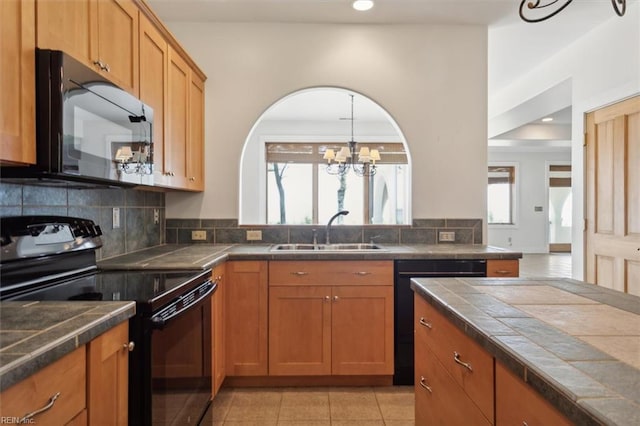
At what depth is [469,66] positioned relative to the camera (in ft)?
10.0

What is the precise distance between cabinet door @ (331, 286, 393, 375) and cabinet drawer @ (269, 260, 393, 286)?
6cm

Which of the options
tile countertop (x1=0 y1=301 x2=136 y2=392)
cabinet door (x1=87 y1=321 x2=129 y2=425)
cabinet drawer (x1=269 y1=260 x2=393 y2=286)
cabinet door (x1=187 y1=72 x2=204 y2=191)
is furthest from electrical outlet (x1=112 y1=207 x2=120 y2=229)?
cabinet door (x1=87 y1=321 x2=129 y2=425)

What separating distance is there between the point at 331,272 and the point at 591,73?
2974mm

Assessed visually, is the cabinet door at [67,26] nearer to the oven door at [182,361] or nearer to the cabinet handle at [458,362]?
the oven door at [182,361]

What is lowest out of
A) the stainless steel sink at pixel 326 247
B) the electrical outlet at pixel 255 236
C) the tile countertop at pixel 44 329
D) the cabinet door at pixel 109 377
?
the cabinet door at pixel 109 377

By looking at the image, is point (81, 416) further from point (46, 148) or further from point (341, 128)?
point (341, 128)

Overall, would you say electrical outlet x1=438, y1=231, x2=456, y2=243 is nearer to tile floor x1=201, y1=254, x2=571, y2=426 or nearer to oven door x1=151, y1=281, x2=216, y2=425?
tile floor x1=201, y1=254, x2=571, y2=426

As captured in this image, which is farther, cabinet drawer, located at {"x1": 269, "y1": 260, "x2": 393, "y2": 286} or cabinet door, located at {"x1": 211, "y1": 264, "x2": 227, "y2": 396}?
cabinet drawer, located at {"x1": 269, "y1": 260, "x2": 393, "y2": 286}

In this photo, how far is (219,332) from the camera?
2.34 m

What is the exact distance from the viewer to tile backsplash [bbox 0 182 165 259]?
151cm

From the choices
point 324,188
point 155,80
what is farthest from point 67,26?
point 324,188

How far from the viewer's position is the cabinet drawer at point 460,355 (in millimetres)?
982

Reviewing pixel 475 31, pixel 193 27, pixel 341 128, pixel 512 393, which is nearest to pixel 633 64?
pixel 475 31

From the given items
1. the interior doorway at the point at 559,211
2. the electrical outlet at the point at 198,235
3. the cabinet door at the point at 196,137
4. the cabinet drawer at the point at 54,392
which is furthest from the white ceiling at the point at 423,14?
the interior doorway at the point at 559,211
